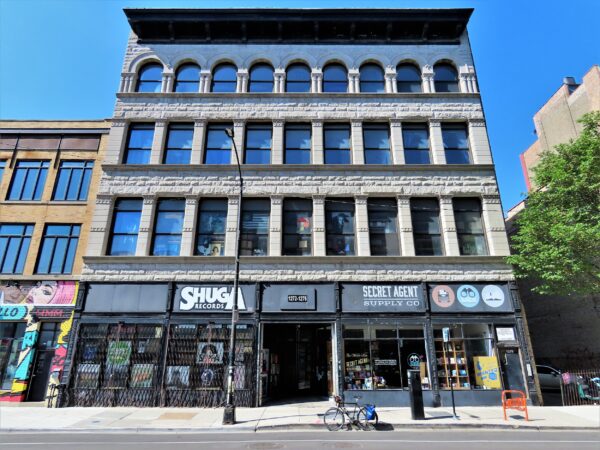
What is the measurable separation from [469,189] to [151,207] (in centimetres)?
1555

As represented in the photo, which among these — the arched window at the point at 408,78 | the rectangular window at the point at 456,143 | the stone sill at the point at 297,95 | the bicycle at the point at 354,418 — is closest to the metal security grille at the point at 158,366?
the bicycle at the point at 354,418

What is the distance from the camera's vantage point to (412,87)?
19859mm

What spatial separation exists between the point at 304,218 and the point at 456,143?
907cm

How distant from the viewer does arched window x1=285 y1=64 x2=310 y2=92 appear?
1983 cm

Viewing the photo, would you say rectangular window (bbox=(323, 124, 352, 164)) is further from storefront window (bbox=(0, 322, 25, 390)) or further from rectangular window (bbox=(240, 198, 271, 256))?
storefront window (bbox=(0, 322, 25, 390))

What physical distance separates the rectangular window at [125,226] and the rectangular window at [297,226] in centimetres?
714

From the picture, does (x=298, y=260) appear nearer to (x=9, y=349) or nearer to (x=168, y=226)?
(x=168, y=226)

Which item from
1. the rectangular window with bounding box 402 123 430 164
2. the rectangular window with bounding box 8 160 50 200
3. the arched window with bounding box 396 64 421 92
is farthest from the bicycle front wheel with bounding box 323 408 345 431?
the rectangular window with bounding box 8 160 50 200

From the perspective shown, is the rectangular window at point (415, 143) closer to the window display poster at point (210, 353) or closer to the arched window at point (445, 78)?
the arched window at point (445, 78)

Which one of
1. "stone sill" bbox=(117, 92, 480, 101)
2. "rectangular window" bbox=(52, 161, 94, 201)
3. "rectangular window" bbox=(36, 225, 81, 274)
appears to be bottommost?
"rectangular window" bbox=(36, 225, 81, 274)

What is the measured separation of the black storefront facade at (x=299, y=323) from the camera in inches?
579

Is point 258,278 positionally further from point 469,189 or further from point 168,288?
point 469,189

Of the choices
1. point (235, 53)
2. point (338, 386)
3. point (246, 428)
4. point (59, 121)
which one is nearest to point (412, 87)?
point (235, 53)

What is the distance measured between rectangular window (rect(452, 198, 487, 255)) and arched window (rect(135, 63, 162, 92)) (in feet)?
56.1
